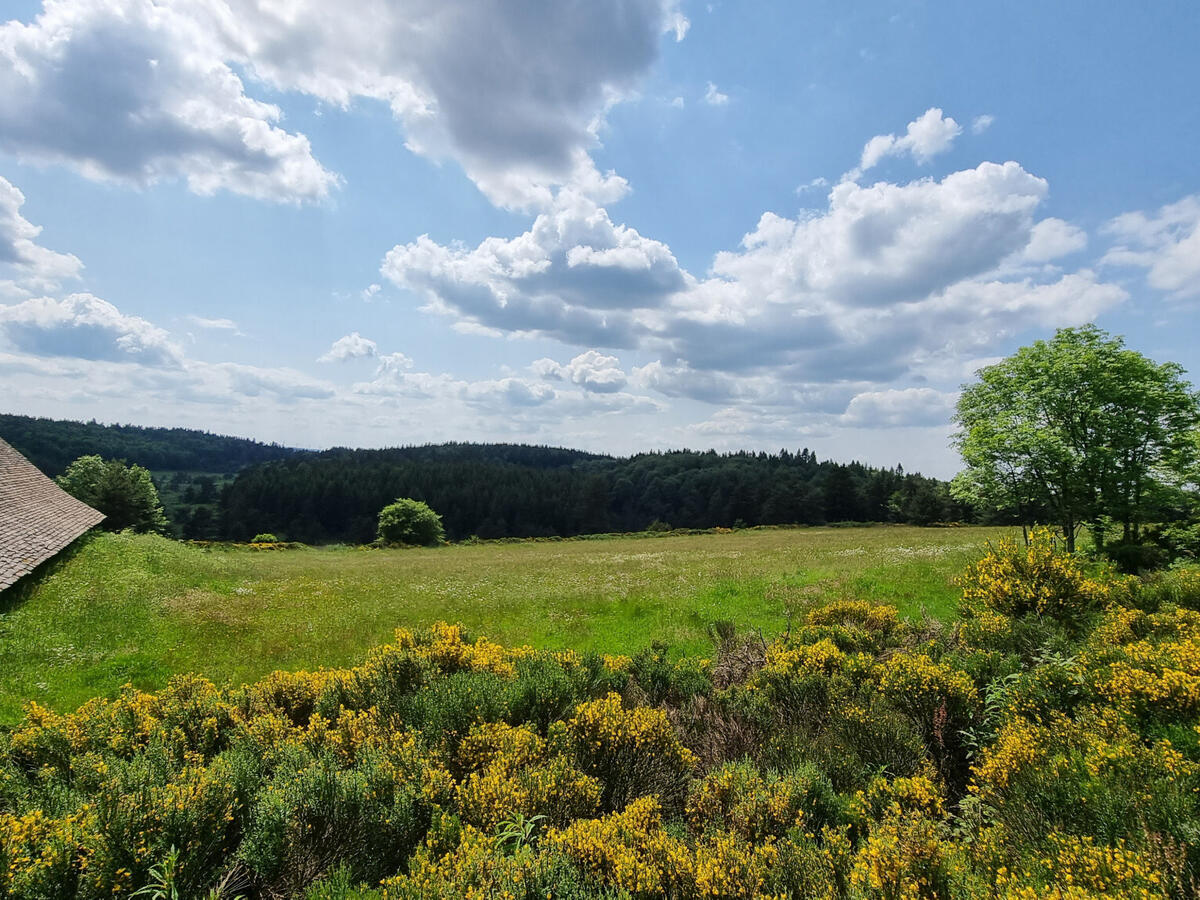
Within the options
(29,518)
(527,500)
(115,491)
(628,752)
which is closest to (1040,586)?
(628,752)

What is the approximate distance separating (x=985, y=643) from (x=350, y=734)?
379 inches

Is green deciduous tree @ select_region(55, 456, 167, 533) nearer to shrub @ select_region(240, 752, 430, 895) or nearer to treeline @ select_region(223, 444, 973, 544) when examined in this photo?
treeline @ select_region(223, 444, 973, 544)

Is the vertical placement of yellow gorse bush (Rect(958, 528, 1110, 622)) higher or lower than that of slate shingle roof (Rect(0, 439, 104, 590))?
higher

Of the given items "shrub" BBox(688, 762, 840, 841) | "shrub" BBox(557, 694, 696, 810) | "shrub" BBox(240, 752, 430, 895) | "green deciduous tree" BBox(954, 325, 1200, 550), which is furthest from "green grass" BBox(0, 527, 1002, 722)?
"shrub" BBox(240, 752, 430, 895)

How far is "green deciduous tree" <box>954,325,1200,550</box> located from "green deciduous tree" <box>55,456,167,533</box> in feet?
239

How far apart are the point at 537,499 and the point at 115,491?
84068 millimetres

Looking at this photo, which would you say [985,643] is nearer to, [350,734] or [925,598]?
[350,734]

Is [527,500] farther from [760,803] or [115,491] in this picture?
[760,803]

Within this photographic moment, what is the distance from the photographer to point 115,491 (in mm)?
52250

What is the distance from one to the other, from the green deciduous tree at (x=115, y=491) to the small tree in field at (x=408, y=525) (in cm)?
2444

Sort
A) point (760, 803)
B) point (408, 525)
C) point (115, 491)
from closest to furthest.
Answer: point (760, 803) → point (115, 491) → point (408, 525)

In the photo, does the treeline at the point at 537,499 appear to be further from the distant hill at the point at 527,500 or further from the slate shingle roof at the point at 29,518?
the slate shingle roof at the point at 29,518

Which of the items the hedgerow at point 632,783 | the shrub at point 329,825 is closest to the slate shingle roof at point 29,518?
the hedgerow at point 632,783

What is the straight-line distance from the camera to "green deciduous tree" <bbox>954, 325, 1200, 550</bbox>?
23.9 m
